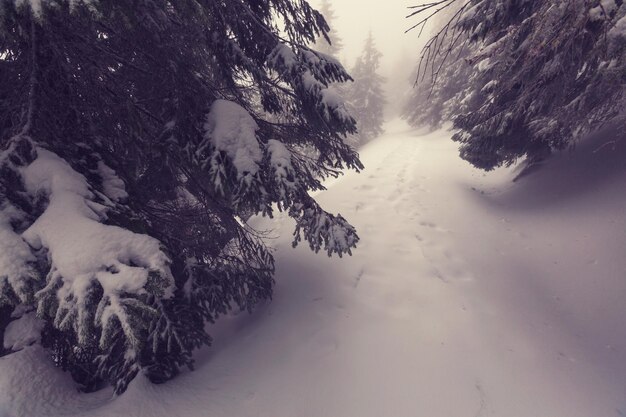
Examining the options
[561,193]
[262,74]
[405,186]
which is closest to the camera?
[262,74]

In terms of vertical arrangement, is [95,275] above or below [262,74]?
below

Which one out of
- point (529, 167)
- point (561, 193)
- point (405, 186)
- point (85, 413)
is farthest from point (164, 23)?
point (529, 167)

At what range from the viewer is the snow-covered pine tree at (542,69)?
12.4 feet

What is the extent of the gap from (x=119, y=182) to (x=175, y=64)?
1.76m

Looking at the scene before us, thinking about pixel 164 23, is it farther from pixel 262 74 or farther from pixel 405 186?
pixel 405 186

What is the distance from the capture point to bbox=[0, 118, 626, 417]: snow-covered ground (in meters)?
3.84

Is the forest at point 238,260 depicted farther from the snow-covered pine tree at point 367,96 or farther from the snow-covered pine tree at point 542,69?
the snow-covered pine tree at point 367,96

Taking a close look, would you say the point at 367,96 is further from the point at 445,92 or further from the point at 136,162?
the point at 136,162

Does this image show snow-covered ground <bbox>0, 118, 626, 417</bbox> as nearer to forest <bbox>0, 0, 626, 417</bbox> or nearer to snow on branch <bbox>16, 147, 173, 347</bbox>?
forest <bbox>0, 0, 626, 417</bbox>

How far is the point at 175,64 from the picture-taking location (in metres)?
4.23

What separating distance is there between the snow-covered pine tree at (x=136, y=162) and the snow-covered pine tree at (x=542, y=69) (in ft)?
7.88

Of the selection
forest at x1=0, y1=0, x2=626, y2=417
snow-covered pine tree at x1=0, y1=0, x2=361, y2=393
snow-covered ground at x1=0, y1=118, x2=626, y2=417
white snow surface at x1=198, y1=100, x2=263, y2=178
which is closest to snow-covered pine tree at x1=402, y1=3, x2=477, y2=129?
snow-covered ground at x1=0, y1=118, x2=626, y2=417

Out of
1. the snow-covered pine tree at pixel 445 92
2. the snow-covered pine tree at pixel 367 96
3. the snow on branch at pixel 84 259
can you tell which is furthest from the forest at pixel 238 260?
the snow-covered pine tree at pixel 367 96

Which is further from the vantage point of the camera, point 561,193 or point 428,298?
point 561,193
